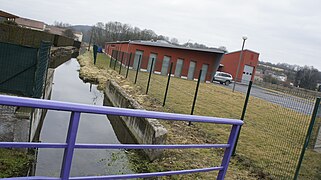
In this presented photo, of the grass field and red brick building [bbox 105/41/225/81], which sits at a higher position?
red brick building [bbox 105/41/225/81]

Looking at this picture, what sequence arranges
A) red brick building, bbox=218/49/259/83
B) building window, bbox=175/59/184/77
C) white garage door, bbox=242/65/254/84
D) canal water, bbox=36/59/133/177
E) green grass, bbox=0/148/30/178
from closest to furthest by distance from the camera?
green grass, bbox=0/148/30/178, canal water, bbox=36/59/133/177, building window, bbox=175/59/184/77, red brick building, bbox=218/49/259/83, white garage door, bbox=242/65/254/84

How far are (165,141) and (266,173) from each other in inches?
90.1

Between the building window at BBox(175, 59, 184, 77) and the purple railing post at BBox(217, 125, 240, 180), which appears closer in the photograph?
the purple railing post at BBox(217, 125, 240, 180)

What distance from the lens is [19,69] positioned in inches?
280

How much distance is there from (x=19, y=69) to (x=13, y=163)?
271 centimetres

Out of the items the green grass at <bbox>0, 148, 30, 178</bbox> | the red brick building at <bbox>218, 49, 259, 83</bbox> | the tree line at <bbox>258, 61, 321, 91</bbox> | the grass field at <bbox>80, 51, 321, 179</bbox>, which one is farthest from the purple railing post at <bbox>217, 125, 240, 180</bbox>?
the red brick building at <bbox>218, 49, 259, 83</bbox>

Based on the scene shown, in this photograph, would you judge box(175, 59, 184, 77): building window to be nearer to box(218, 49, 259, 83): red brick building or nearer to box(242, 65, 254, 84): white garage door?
box(218, 49, 259, 83): red brick building

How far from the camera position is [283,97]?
6.86 metres

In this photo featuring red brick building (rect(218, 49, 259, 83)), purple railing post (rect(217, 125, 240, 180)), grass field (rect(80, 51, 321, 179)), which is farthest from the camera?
red brick building (rect(218, 49, 259, 83))

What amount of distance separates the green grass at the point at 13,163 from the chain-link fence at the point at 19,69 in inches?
70.2

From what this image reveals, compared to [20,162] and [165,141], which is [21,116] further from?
[165,141]

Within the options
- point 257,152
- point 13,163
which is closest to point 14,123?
point 13,163

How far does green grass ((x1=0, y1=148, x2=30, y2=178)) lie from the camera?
4.98 metres

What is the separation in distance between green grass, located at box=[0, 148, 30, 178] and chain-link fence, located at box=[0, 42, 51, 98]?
1.78 metres
